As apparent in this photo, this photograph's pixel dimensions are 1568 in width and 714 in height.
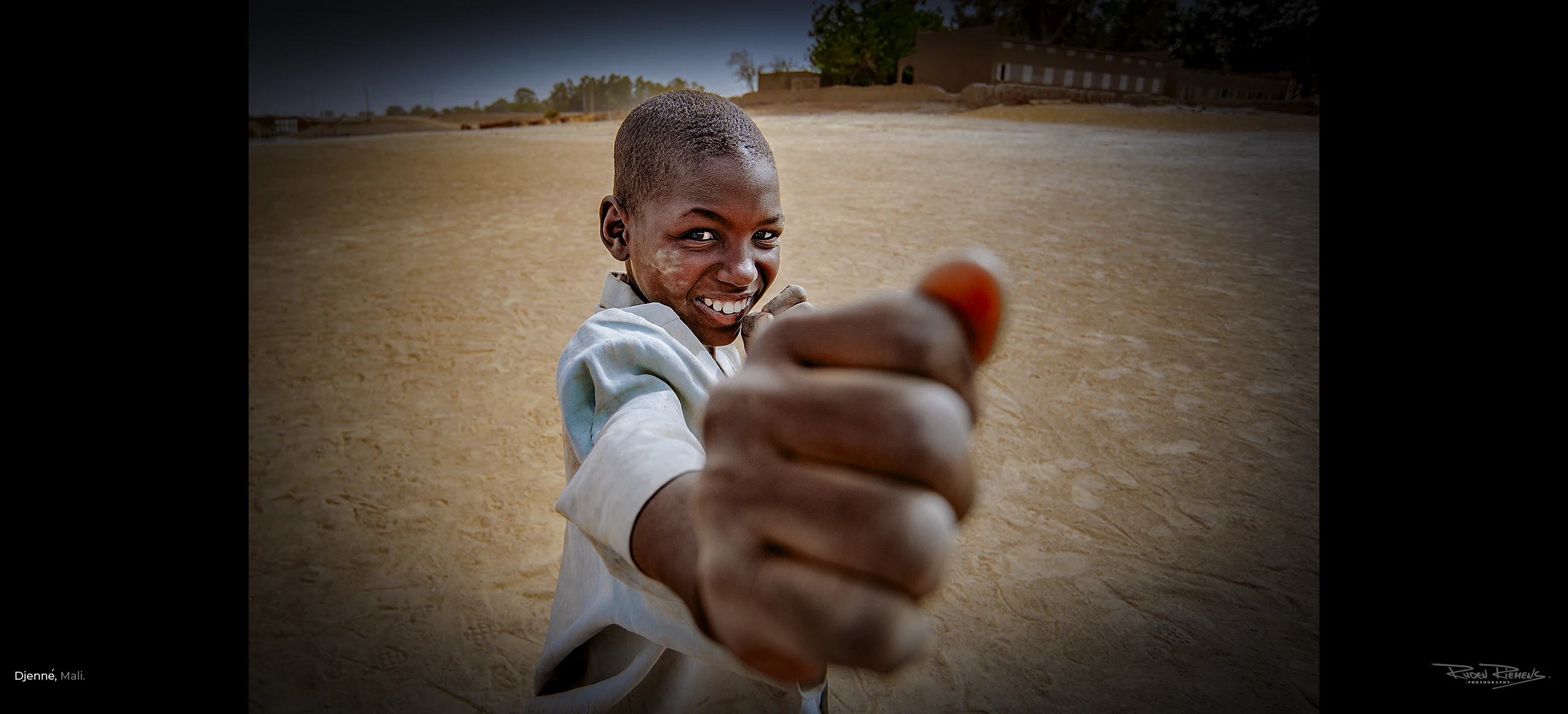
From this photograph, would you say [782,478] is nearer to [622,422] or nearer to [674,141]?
[622,422]

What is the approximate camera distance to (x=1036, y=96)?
21.9 m

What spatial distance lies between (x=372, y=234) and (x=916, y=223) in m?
6.34

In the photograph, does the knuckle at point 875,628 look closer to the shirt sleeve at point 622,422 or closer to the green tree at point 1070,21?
the shirt sleeve at point 622,422

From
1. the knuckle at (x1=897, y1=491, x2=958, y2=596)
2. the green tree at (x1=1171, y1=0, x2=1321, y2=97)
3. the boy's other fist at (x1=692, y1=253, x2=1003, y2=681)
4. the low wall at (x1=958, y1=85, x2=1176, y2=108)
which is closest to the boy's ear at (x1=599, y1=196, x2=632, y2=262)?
the boy's other fist at (x1=692, y1=253, x2=1003, y2=681)

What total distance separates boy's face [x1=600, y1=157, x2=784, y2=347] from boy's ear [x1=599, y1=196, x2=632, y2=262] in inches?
1.6

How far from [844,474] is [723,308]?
0.71 m

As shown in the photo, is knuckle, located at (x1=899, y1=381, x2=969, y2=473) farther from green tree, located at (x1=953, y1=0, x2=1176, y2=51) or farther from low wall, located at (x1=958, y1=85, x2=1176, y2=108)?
green tree, located at (x1=953, y1=0, x2=1176, y2=51)

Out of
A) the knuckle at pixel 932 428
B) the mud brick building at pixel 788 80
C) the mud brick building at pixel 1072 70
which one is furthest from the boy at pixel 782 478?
the mud brick building at pixel 788 80

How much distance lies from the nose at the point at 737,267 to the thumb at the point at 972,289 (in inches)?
24.5

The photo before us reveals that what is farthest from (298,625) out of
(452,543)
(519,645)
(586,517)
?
(586,517)

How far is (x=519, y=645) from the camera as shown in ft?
8.13


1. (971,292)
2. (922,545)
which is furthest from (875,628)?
(971,292)

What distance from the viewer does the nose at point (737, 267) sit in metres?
1.12

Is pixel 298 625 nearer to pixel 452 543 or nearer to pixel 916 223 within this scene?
pixel 452 543
